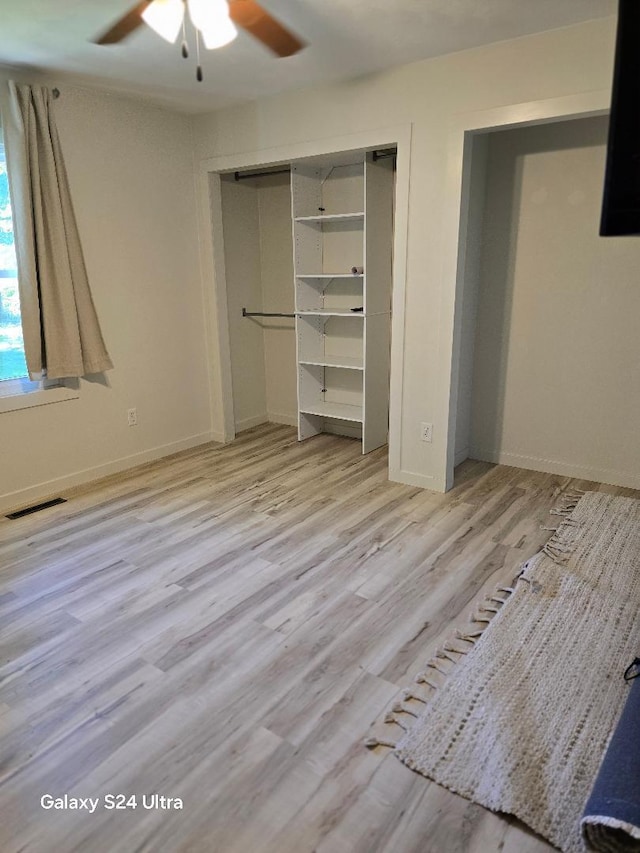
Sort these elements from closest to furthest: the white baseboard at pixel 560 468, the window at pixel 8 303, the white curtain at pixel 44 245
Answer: the white curtain at pixel 44 245
the window at pixel 8 303
the white baseboard at pixel 560 468

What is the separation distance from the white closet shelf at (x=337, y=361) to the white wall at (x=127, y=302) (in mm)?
902

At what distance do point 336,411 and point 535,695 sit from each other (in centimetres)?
289

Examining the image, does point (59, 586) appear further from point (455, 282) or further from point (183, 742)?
point (455, 282)

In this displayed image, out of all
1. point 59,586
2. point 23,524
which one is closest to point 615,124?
point 59,586

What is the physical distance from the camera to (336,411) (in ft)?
14.7

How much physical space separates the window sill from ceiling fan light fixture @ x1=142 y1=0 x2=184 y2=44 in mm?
2218

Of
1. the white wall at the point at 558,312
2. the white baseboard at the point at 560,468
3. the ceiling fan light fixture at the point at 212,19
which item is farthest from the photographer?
the white baseboard at the point at 560,468

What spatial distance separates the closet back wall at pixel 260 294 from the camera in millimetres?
4660

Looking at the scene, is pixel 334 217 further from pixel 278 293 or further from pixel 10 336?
pixel 10 336

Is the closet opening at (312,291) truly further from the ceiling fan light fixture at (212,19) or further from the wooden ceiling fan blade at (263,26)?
the ceiling fan light fixture at (212,19)

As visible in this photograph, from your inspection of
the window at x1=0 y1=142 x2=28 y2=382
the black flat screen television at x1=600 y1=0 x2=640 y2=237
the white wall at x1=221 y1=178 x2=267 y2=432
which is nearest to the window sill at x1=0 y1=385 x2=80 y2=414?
the window at x1=0 y1=142 x2=28 y2=382

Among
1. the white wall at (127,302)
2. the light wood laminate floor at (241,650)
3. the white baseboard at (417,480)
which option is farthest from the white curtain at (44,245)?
the white baseboard at (417,480)

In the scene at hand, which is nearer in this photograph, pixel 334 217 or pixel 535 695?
pixel 535 695

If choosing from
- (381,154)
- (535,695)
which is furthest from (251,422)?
(535,695)
